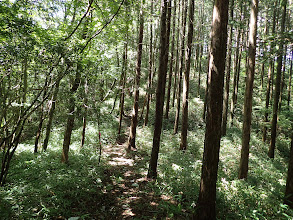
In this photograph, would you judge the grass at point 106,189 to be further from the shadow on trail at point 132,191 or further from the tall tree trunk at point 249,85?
the tall tree trunk at point 249,85

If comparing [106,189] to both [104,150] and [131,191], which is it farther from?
[104,150]

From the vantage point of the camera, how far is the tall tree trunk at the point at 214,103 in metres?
4.02

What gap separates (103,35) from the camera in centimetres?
812

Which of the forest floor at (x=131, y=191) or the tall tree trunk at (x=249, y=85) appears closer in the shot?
the forest floor at (x=131, y=191)

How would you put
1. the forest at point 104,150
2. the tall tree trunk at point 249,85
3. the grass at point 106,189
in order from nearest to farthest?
1. the forest at point 104,150
2. the grass at point 106,189
3. the tall tree trunk at point 249,85

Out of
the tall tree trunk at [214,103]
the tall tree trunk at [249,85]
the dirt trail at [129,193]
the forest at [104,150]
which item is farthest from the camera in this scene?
the tall tree trunk at [249,85]

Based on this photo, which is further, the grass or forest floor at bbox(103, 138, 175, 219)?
forest floor at bbox(103, 138, 175, 219)

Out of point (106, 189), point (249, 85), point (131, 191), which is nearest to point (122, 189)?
point (131, 191)

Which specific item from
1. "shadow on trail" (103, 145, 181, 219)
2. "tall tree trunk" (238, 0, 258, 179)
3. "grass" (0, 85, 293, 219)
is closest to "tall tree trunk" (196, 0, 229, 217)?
"grass" (0, 85, 293, 219)

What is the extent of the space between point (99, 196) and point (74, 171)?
1881mm

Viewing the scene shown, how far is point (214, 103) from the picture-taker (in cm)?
407

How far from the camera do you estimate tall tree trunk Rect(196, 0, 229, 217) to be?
4.02m

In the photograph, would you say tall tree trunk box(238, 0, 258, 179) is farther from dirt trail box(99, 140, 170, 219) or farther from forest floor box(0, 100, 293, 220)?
dirt trail box(99, 140, 170, 219)

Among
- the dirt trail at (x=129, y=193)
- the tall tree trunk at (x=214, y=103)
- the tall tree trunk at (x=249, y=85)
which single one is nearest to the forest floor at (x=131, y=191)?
the dirt trail at (x=129, y=193)
